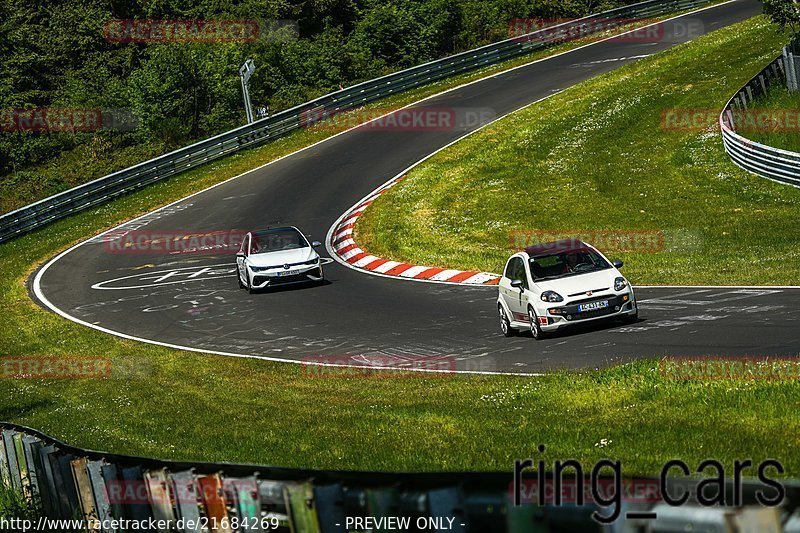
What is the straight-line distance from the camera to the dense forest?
59.8 meters

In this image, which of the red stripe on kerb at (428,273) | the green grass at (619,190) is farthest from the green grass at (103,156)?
the red stripe on kerb at (428,273)

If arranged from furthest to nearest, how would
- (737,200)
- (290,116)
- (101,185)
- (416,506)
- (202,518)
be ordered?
(290,116)
(101,185)
(737,200)
(202,518)
(416,506)

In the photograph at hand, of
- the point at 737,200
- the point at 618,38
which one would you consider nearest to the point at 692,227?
the point at 737,200

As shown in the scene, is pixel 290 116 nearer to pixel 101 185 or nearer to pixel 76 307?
pixel 101 185

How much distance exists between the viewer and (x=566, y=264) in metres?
18.9

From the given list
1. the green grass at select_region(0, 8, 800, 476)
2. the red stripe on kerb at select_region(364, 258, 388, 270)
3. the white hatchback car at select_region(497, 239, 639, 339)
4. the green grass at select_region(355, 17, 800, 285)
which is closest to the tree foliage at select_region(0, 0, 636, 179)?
the green grass at select_region(355, 17, 800, 285)

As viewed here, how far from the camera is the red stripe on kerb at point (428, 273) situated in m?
26.8

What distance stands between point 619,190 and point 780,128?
17.8 ft

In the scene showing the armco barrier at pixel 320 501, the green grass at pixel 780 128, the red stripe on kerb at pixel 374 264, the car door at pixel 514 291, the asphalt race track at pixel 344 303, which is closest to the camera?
the armco barrier at pixel 320 501

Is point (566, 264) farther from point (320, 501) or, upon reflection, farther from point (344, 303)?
point (320, 501)

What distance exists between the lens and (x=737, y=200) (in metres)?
30.3

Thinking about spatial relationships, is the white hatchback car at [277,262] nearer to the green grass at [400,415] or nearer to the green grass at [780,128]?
the green grass at [400,415]

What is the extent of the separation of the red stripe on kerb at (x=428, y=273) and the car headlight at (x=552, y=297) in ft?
28.9

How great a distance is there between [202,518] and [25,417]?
447 inches
